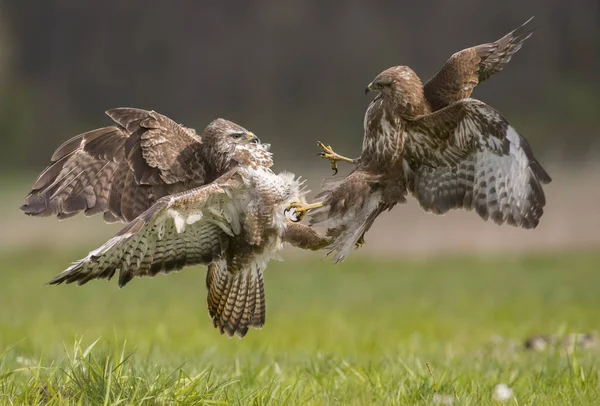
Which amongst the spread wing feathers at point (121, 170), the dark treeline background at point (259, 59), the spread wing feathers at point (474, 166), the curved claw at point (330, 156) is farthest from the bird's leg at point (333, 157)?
the dark treeline background at point (259, 59)

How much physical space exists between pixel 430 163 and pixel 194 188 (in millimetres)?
1240

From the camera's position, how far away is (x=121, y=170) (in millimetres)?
6387

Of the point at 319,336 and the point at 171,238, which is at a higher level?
the point at 171,238

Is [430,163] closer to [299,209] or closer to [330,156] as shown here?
[330,156]

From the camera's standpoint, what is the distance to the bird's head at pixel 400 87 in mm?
5828

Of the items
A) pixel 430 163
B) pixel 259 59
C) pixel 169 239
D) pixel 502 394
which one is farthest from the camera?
pixel 259 59

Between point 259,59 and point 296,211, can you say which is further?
point 259,59

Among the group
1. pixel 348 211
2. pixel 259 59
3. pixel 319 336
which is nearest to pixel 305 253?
pixel 319 336

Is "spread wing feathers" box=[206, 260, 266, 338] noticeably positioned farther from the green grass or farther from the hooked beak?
the hooked beak

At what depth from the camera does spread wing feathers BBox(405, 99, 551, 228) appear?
545 centimetres

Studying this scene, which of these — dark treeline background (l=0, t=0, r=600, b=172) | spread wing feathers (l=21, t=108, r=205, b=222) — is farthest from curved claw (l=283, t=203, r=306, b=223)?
dark treeline background (l=0, t=0, r=600, b=172)

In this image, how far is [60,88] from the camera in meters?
28.8

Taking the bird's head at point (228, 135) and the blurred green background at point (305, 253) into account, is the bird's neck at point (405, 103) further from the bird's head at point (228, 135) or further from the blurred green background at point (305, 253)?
the blurred green background at point (305, 253)

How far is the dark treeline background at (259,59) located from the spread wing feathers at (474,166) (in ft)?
62.9
